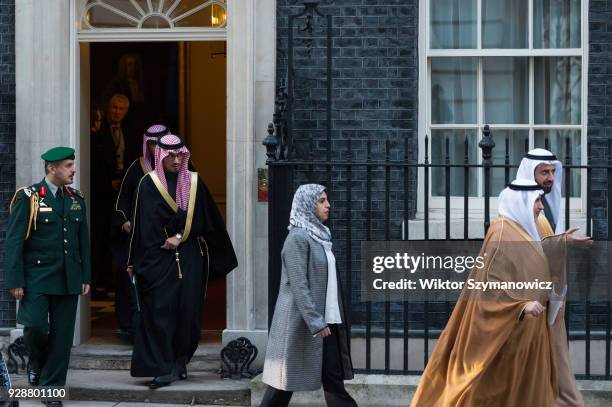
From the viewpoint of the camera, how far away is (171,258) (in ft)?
34.2

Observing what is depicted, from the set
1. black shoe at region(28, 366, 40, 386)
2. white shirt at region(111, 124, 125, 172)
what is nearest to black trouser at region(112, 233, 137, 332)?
black shoe at region(28, 366, 40, 386)

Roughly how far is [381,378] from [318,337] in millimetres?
1489

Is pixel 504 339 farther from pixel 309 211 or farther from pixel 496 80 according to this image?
pixel 496 80

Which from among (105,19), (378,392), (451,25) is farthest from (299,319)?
(105,19)

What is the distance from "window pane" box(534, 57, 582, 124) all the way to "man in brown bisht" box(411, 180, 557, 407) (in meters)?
3.09

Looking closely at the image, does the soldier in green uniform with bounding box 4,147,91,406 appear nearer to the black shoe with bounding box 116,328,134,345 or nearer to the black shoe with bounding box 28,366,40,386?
the black shoe with bounding box 28,366,40,386

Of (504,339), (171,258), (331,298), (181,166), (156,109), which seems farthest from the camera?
(156,109)

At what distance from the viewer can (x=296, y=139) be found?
11.0m

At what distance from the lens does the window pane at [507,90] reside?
11.2m

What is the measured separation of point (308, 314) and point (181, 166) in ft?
8.24

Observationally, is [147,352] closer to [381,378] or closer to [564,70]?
[381,378]

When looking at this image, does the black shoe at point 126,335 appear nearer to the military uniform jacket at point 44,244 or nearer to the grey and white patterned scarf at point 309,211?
the military uniform jacket at point 44,244

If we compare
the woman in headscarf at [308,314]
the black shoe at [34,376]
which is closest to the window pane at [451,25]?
the woman in headscarf at [308,314]

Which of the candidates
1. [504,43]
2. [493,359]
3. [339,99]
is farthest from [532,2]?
[493,359]
